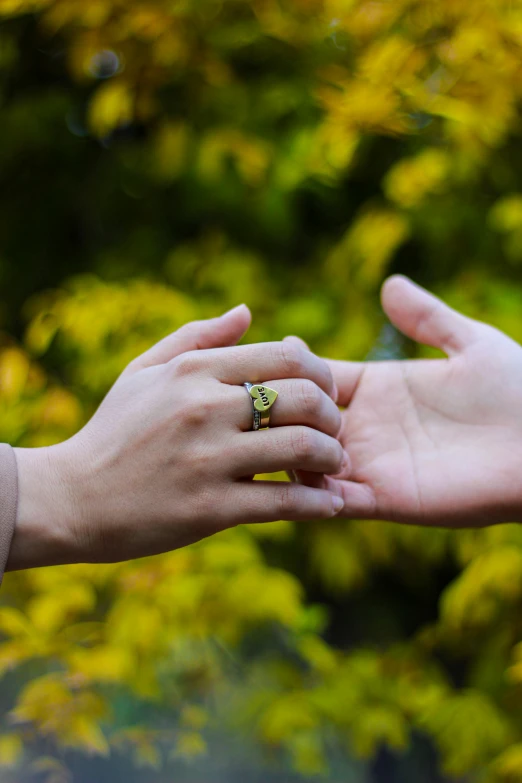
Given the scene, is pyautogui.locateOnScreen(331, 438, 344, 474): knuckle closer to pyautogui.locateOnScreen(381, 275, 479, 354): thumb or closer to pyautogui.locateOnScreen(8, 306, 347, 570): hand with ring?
pyautogui.locateOnScreen(8, 306, 347, 570): hand with ring

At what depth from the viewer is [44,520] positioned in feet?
3.72

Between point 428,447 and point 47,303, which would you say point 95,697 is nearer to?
point 428,447

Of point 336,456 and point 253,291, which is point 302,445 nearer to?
point 336,456

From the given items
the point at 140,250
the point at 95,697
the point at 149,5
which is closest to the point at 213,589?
the point at 95,697

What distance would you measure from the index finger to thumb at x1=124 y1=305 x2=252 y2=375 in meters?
0.11

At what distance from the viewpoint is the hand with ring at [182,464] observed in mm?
1121

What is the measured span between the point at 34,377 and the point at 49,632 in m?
0.69

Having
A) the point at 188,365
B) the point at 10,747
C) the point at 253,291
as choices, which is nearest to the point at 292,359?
the point at 188,365

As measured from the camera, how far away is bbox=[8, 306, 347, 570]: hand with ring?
1.12 m

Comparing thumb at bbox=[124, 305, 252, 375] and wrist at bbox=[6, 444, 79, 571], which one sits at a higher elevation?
thumb at bbox=[124, 305, 252, 375]

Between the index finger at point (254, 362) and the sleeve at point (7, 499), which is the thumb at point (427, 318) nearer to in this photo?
the index finger at point (254, 362)

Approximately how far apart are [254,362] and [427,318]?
0.51m

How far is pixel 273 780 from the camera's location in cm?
245

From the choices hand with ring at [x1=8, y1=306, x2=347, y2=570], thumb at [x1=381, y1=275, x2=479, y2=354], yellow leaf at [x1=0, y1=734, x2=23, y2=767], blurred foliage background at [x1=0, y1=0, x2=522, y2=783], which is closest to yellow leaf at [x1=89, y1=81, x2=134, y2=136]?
blurred foliage background at [x1=0, y1=0, x2=522, y2=783]
